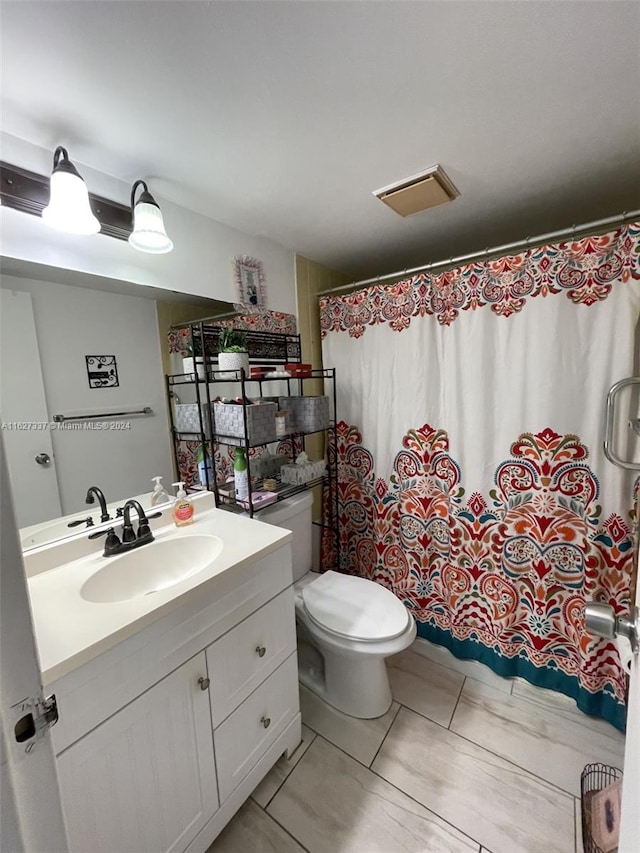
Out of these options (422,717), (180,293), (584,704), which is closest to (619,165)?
(180,293)

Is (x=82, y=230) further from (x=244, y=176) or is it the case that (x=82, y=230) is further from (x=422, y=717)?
(x=422, y=717)

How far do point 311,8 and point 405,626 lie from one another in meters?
1.76

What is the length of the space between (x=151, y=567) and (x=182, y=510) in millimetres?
227

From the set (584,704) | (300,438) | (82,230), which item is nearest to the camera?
(82,230)

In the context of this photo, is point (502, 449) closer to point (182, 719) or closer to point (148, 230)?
point (182, 719)

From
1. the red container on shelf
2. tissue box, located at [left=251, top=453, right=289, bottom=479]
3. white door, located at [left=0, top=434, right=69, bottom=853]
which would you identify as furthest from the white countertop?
the red container on shelf

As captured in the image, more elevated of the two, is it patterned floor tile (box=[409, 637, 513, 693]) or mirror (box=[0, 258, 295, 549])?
mirror (box=[0, 258, 295, 549])

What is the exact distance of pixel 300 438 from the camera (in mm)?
1912

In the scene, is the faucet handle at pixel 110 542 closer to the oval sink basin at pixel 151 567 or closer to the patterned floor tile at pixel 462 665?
the oval sink basin at pixel 151 567

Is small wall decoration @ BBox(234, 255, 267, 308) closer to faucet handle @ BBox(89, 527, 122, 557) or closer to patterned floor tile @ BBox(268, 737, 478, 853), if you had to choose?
faucet handle @ BBox(89, 527, 122, 557)

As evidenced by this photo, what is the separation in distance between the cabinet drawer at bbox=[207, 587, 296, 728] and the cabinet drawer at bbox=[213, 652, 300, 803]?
0.12 feet

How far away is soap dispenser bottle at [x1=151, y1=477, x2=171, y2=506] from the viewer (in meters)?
1.30

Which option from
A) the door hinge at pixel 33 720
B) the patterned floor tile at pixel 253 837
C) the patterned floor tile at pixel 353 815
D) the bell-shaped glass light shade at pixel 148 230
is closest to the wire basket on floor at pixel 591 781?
the patterned floor tile at pixel 353 815

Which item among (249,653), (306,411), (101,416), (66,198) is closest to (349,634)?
(249,653)
